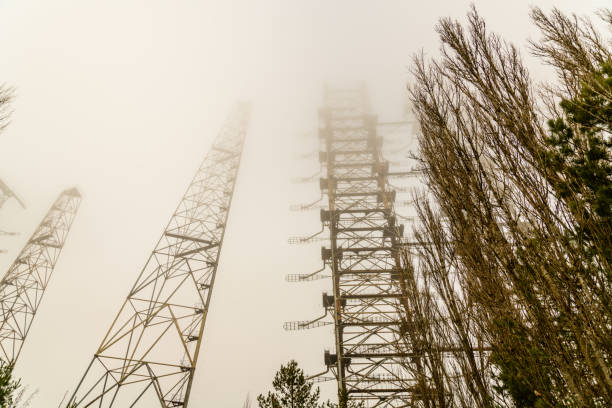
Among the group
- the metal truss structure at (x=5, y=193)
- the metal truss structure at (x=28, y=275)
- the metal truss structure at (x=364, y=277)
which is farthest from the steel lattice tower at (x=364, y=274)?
the metal truss structure at (x=5, y=193)

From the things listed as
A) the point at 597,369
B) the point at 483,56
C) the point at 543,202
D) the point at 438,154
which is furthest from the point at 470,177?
the point at 597,369

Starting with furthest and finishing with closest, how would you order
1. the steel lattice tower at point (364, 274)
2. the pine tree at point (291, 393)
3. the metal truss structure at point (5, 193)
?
the metal truss structure at point (5, 193)
the steel lattice tower at point (364, 274)
the pine tree at point (291, 393)

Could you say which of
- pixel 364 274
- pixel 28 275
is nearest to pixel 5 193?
pixel 28 275

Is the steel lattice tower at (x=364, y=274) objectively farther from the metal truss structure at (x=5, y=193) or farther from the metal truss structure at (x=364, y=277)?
the metal truss structure at (x=5, y=193)

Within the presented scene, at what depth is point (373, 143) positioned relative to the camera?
2295cm

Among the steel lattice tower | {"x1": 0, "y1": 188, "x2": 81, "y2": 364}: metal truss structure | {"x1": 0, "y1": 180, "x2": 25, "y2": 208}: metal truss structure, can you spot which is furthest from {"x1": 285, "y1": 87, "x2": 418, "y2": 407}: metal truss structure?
{"x1": 0, "y1": 180, "x2": 25, "y2": 208}: metal truss structure

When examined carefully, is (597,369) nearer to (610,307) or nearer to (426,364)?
(610,307)

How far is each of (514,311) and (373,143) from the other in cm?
1917

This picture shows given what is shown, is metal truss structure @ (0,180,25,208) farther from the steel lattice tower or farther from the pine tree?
the pine tree

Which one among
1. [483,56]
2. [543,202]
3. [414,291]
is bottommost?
[543,202]

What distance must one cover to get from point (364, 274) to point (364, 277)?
15 centimetres

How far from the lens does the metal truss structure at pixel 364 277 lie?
517 inches

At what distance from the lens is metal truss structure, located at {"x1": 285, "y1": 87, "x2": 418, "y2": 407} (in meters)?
13.1

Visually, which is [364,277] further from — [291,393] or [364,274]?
[291,393]
